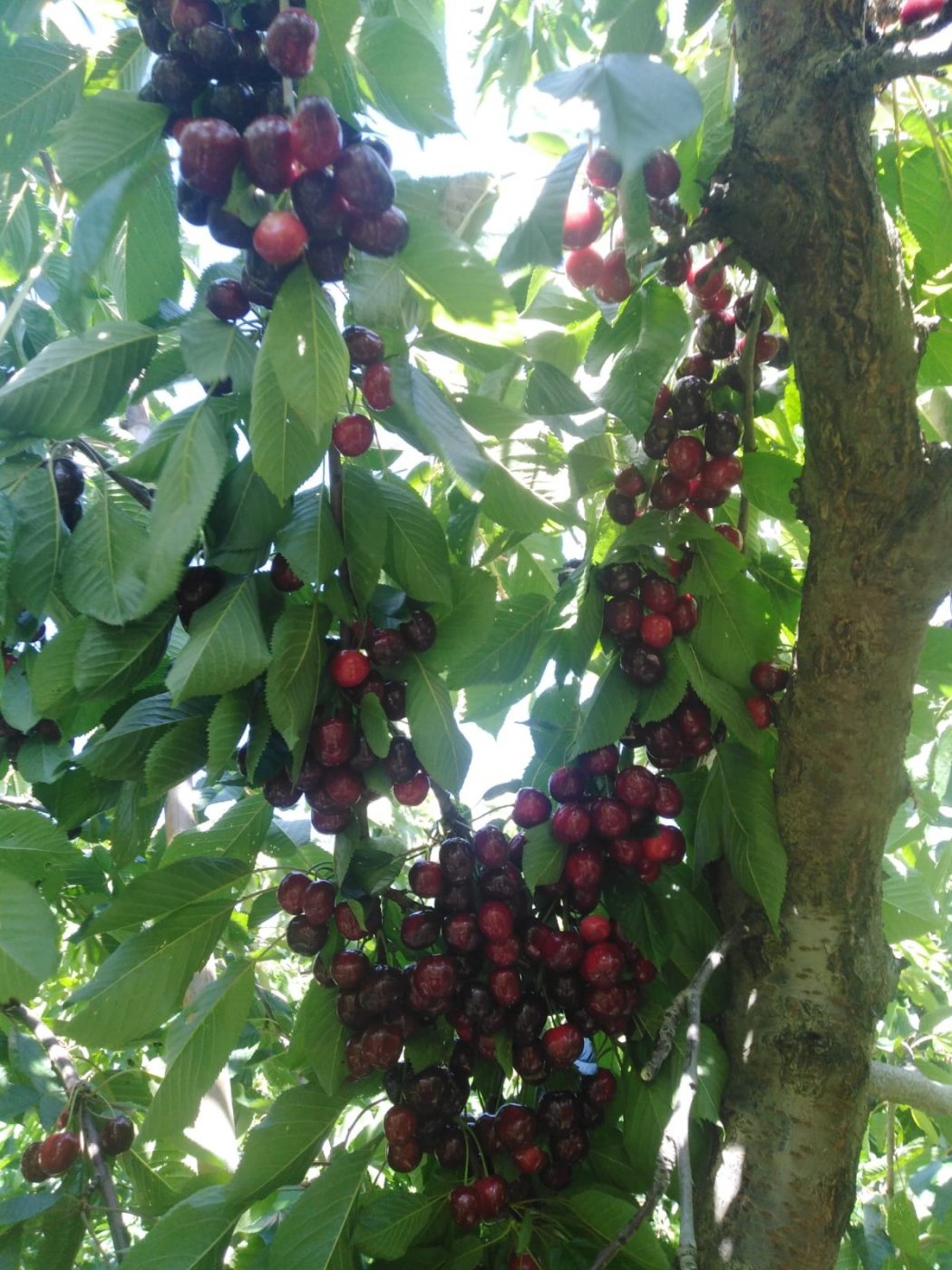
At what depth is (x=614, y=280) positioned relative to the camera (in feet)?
5.21

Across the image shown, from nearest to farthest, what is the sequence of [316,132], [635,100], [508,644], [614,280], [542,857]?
1. [635,100]
2. [316,132]
3. [542,857]
4. [614,280]
5. [508,644]

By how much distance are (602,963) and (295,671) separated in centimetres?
62

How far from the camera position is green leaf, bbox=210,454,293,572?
52.8 inches

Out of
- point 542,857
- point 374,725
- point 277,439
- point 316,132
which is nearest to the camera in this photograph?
point 316,132

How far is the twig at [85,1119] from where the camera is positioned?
1.96 meters

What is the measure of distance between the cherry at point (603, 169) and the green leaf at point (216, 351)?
55 centimetres

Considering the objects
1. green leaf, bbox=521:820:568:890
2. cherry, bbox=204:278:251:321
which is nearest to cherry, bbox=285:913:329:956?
green leaf, bbox=521:820:568:890

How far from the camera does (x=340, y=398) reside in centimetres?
105

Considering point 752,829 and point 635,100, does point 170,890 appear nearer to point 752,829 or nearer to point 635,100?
point 752,829

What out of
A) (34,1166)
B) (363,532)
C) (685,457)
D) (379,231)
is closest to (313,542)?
(363,532)

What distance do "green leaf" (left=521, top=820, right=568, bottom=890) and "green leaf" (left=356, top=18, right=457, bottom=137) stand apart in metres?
0.98

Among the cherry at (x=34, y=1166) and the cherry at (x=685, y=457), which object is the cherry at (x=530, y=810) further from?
the cherry at (x=34, y=1166)

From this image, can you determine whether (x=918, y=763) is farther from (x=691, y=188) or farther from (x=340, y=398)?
(x=340, y=398)

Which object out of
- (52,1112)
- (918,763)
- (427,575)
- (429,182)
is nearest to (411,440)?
(427,575)
